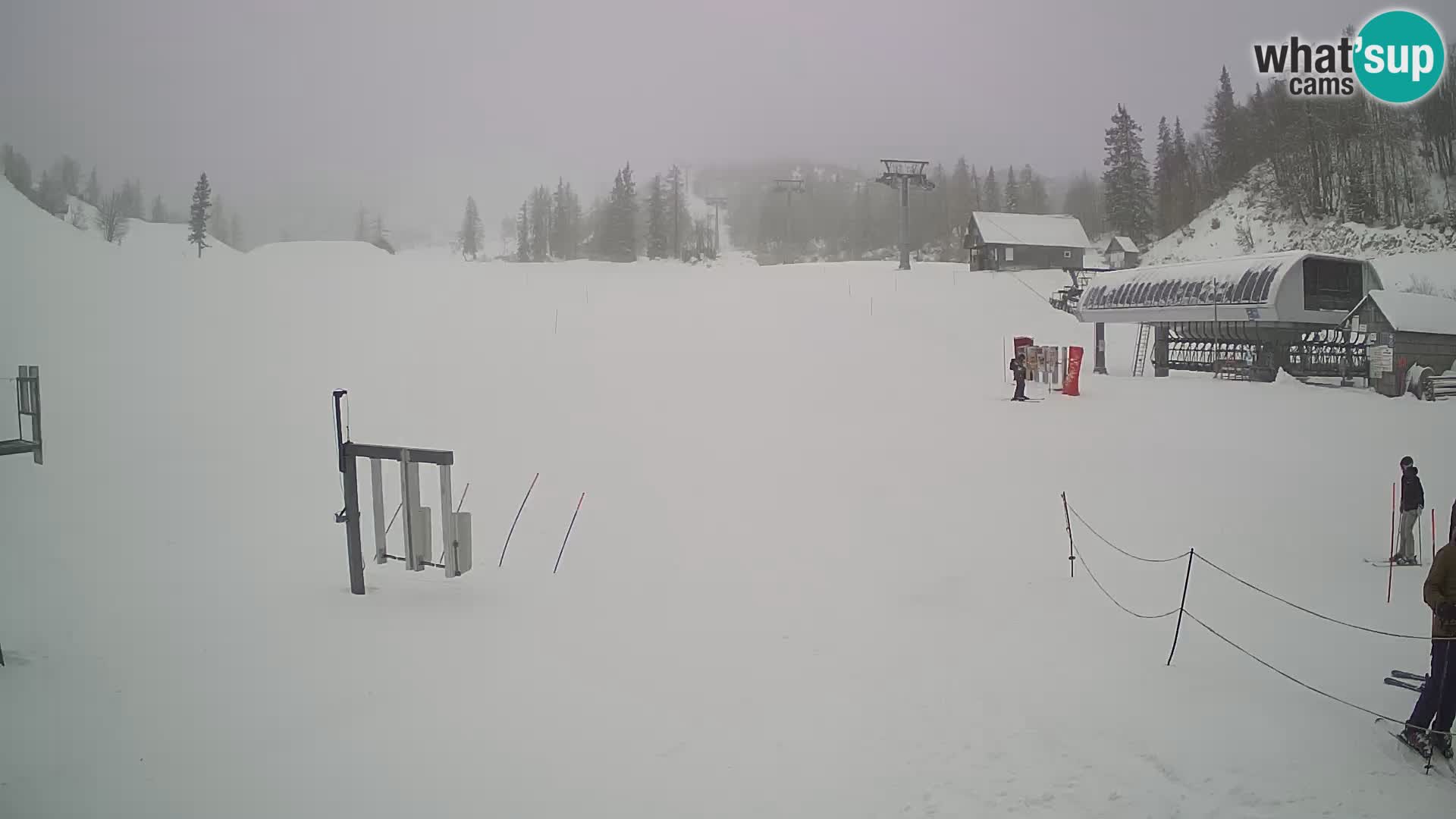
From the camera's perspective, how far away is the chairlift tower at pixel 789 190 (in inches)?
2032

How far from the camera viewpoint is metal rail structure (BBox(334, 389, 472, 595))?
7.89 meters

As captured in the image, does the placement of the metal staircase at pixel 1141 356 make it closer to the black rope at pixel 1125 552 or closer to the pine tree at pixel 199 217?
the black rope at pixel 1125 552

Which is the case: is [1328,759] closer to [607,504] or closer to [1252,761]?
[1252,761]

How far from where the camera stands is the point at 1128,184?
52.1 m

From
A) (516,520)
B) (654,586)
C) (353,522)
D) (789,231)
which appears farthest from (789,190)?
(353,522)

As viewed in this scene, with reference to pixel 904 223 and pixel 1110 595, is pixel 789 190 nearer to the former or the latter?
pixel 904 223

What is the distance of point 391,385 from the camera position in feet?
58.6

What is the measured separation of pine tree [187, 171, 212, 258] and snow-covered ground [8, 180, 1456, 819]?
1.79ft

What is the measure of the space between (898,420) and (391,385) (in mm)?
11771

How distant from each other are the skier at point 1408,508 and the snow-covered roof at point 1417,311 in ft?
24.4

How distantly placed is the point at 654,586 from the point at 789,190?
47.0m

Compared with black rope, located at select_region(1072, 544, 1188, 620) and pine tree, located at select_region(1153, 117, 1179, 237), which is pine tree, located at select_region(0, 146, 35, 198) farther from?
pine tree, located at select_region(1153, 117, 1179, 237)


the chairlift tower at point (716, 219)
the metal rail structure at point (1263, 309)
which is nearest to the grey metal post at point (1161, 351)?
the metal rail structure at point (1263, 309)

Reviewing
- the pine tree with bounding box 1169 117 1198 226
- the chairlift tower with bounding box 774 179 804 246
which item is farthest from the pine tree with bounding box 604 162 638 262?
the pine tree with bounding box 1169 117 1198 226
